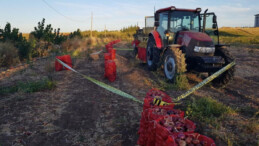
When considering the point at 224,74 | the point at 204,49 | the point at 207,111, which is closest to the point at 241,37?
the point at 224,74

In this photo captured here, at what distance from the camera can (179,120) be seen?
2.36 m

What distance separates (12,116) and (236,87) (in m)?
6.34

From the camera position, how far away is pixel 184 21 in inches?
275

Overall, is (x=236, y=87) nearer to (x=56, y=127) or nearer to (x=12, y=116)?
(x=56, y=127)

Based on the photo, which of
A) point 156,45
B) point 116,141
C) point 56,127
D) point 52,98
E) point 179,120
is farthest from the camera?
point 156,45

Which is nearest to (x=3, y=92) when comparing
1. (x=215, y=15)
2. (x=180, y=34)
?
(x=180, y=34)

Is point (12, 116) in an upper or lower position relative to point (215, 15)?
lower

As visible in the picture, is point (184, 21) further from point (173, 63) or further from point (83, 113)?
point (83, 113)

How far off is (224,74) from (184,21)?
7.77ft

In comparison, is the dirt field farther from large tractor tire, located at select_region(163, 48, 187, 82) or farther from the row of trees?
the row of trees

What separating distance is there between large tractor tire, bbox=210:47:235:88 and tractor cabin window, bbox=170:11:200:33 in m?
1.33

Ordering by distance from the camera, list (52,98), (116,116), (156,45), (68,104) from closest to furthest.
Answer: (116,116) < (68,104) < (52,98) < (156,45)

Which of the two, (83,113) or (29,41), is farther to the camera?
(29,41)

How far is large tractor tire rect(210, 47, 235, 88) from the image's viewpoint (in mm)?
5859
